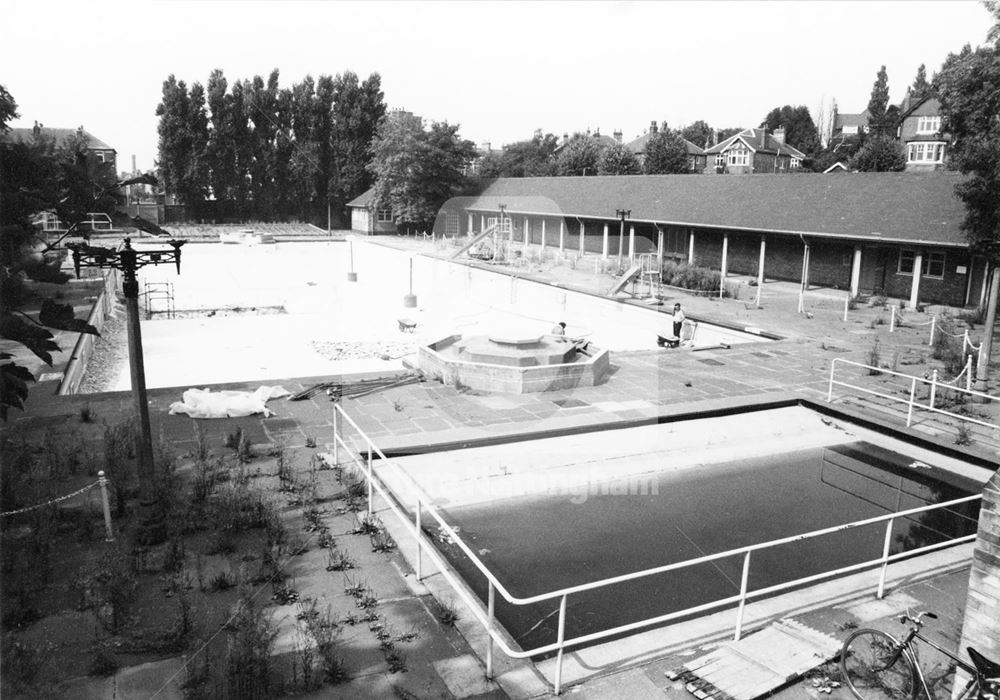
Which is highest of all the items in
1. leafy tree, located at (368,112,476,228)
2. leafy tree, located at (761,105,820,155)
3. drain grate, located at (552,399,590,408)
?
leafy tree, located at (761,105,820,155)

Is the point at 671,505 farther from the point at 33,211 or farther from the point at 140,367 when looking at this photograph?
the point at 33,211

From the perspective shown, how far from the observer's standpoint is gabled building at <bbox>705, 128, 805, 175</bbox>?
2889 inches

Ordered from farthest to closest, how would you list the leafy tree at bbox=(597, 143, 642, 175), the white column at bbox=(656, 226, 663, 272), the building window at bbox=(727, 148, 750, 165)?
the building window at bbox=(727, 148, 750, 165) < the leafy tree at bbox=(597, 143, 642, 175) < the white column at bbox=(656, 226, 663, 272)

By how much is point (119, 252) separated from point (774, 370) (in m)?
13.8

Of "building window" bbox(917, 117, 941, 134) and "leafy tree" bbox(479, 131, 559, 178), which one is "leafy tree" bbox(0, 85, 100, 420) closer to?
"leafy tree" bbox(479, 131, 559, 178)

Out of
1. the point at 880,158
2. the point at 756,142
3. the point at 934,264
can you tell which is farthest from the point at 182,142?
the point at 934,264

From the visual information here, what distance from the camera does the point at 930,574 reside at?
810cm

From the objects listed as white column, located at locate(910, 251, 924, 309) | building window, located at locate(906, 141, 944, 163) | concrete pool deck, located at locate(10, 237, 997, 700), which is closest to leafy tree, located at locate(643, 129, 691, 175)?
building window, located at locate(906, 141, 944, 163)

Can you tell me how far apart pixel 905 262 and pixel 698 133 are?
75910mm

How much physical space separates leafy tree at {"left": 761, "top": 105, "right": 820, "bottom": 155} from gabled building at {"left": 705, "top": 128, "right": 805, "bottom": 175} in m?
17.9

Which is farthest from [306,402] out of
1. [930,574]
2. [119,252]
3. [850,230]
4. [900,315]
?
[850,230]

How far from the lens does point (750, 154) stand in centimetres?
7338

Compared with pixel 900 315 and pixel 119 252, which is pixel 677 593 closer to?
pixel 119 252

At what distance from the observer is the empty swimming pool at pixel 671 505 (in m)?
8.12
